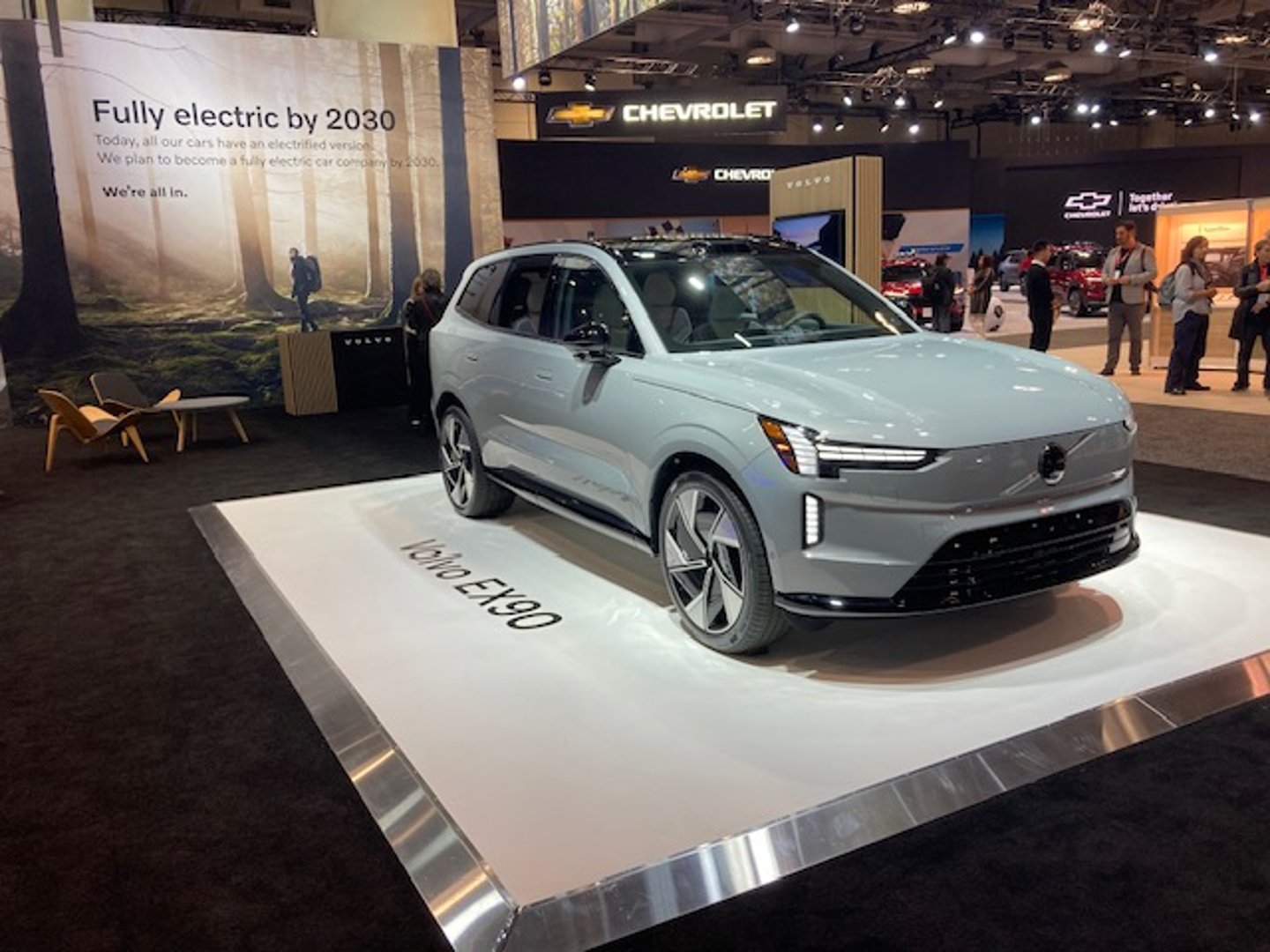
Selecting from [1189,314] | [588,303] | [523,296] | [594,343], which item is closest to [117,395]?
[523,296]

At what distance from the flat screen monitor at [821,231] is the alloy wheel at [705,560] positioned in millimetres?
6903

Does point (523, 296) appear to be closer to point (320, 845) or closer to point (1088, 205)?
point (320, 845)

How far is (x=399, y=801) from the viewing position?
298 centimetres

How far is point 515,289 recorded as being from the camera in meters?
5.48

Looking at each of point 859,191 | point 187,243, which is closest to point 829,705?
point 859,191

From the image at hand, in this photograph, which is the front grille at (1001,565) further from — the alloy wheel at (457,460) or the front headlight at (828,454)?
the alloy wheel at (457,460)

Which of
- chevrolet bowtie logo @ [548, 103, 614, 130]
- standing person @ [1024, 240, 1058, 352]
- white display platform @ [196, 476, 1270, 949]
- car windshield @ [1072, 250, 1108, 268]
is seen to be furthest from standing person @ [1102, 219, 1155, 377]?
chevrolet bowtie logo @ [548, 103, 614, 130]

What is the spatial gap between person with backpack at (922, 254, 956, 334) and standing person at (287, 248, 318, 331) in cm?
849

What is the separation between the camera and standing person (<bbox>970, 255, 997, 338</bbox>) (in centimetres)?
1703

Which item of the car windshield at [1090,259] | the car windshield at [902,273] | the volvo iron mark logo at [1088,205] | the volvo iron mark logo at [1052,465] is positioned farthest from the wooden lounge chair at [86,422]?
the volvo iron mark logo at [1088,205]

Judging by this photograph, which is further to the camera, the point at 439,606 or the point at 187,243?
the point at 187,243

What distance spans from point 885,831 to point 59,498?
6.90 metres

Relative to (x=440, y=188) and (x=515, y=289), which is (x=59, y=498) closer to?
(x=515, y=289)

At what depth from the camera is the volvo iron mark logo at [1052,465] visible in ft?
11.4
